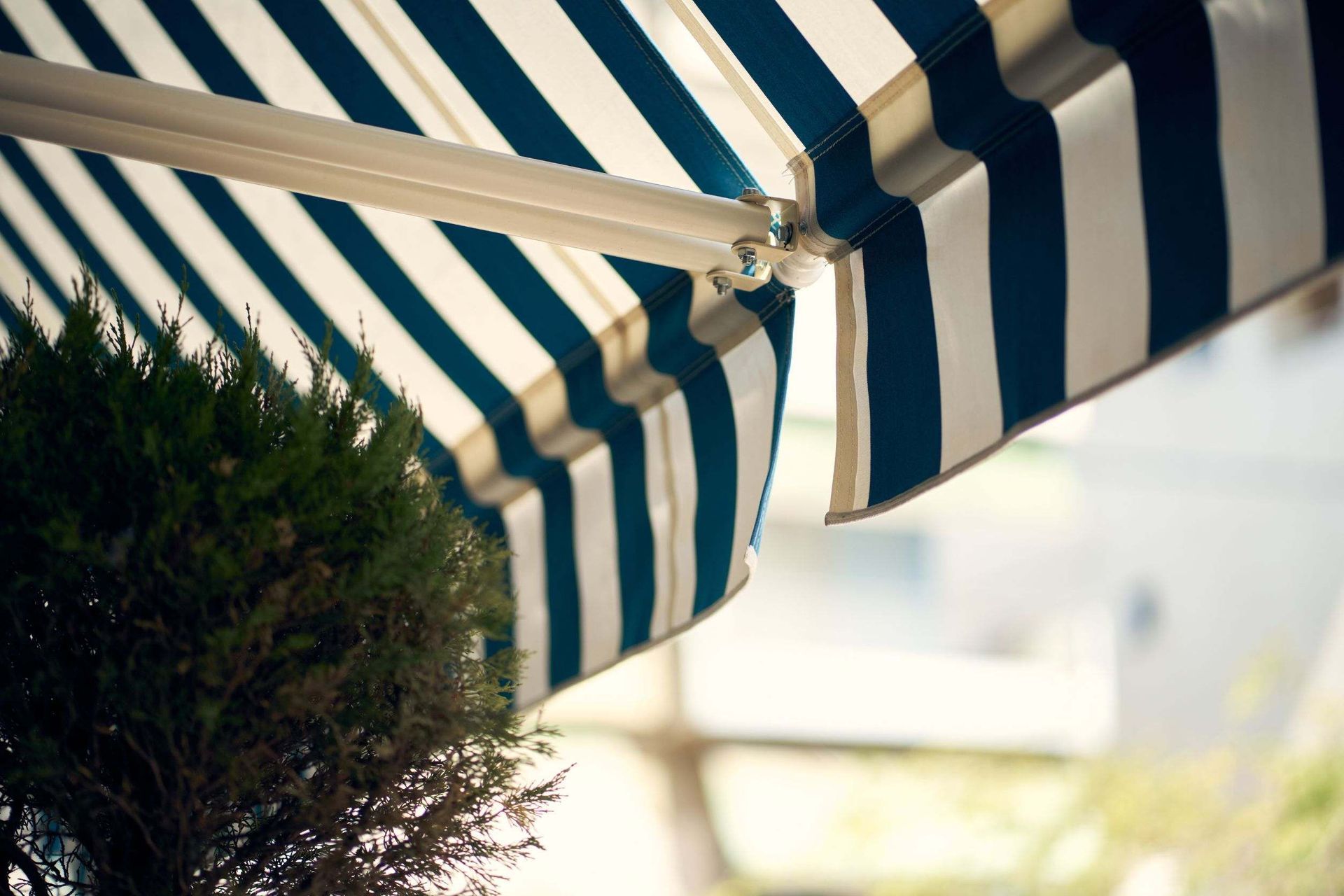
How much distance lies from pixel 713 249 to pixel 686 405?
0.48m

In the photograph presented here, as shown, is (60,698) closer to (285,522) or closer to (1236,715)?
(285,522)

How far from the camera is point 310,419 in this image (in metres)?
1.20

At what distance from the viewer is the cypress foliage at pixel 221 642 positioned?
3.63ft

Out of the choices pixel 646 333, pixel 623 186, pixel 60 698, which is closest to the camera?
pixel 60 698

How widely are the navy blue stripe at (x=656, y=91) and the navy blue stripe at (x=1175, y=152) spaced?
0.71 m

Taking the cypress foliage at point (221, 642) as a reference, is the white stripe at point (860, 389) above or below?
above

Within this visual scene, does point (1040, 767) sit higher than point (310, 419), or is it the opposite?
point (1040, 767)

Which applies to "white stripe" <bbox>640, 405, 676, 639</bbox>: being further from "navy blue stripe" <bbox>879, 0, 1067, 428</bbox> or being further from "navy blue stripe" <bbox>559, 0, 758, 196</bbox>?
"navy blue stripe" <bbox>879, 0, 1067, 428</bbox>

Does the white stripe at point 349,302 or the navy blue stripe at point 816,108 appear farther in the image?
the white stripe at point 349,302

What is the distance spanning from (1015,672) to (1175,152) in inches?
409

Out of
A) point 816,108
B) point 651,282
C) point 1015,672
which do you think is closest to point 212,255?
point 651,282

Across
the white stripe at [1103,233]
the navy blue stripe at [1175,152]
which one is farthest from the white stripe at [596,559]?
the navy blue stripe at [1175,152]

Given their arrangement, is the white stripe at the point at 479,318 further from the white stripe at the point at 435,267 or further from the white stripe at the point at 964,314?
the white stripe at the point at 964,314

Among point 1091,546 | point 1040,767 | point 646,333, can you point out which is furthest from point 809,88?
point 1091,546
